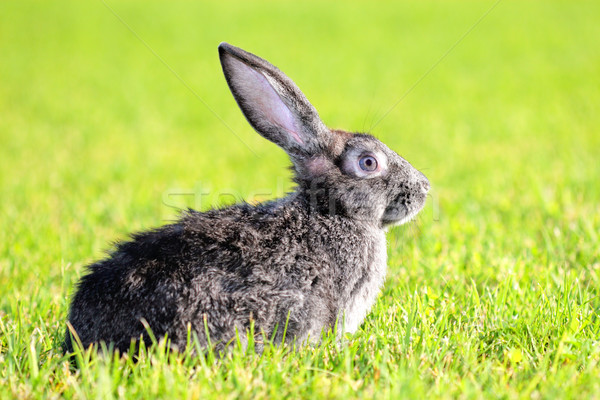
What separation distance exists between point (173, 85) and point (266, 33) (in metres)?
8.48

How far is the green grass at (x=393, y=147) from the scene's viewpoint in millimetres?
3033

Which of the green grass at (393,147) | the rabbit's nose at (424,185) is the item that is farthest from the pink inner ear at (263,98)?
the green grass at (393,147)

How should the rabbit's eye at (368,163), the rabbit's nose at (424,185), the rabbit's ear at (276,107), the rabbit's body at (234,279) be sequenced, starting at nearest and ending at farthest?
the rabbit's body at (234,279) → the rabbit's ear at (276,107) → the rabbit's eye at (368,163) → the rabbit's nose at (424,185)

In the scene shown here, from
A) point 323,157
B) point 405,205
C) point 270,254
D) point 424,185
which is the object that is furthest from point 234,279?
point 424,185

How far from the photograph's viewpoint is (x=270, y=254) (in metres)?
3.57

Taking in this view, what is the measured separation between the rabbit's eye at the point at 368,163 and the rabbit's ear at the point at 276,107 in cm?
26

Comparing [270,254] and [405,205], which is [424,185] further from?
[270,254]

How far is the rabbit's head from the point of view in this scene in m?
4.01

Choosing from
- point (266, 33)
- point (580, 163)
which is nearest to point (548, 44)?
point (266, 33)

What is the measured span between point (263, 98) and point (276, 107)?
0.11 m

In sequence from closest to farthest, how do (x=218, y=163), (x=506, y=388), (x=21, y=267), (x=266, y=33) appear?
1. (x=506, y=388)
2. (x=21, y=267)
3. (x=218, y=163)
4. (x=266, y=33)

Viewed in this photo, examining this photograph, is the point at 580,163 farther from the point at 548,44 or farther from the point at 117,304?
Answer: the point at 548,44

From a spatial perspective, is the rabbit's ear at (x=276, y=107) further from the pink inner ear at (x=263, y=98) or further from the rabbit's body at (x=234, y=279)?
the rabbit's body at (x=234, y=279)

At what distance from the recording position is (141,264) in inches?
133
